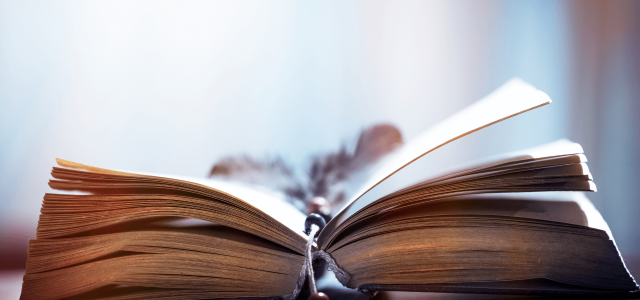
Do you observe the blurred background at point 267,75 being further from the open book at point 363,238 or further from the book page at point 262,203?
the open book at point 363,238

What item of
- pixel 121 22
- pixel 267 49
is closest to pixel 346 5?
pixel 267 49

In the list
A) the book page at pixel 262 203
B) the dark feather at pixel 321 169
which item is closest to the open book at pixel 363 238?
the book page at pixel 262 203

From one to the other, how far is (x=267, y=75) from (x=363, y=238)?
791 mm

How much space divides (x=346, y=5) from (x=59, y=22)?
802 mm

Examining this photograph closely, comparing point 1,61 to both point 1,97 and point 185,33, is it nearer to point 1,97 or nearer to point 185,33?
point 1,97

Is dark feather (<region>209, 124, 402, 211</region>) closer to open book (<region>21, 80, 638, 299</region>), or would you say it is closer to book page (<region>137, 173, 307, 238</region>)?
book page (<region>137, 173, 307, 238</region>)

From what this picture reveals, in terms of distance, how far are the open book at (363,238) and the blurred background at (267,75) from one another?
65 cm

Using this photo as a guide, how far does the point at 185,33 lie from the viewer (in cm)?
118

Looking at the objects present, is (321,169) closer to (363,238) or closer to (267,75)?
(267,75)

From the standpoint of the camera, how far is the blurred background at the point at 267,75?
3.57 feet

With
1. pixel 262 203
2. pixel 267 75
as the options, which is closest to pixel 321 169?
pixel 267 75

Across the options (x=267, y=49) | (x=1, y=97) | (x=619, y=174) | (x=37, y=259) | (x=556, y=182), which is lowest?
(x=37, y=259)

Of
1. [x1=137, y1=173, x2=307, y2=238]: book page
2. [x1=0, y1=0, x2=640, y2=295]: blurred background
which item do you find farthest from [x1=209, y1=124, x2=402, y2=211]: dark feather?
[x1=137, y1=173, x2=307, y2=238]: book page

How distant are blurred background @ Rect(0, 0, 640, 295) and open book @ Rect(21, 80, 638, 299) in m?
0.65
